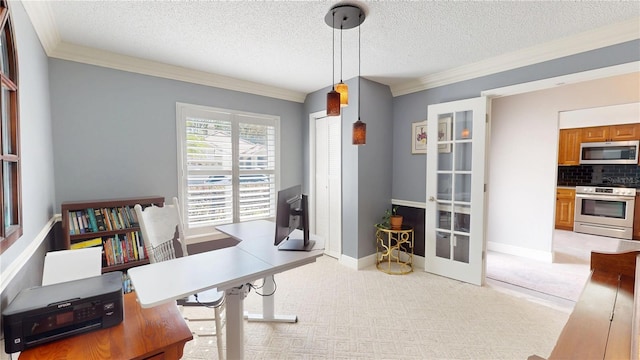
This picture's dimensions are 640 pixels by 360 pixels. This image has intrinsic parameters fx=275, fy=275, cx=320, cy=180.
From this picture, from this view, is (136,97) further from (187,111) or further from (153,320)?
(153,320)

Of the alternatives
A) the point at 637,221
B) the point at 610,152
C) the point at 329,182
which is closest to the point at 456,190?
the point at 329,182

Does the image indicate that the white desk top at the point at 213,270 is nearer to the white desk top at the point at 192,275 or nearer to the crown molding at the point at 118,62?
Result: the white desk top at the point at 192,275

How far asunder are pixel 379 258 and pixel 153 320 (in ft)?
9.72

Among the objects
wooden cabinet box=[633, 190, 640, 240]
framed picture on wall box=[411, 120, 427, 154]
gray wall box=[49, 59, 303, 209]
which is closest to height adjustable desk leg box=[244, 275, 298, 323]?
gray wall box=[49, 59, 303, 209]

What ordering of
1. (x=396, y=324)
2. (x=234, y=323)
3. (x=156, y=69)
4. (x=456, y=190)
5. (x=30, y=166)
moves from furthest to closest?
(x=456, y=190), (x=156, y=69), (x=396, y=324), (x=30, y=166), (x=234, y=323)

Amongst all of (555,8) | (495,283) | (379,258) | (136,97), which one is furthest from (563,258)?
(136,97)

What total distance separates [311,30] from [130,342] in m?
2.27

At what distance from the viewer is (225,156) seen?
3.54 metres

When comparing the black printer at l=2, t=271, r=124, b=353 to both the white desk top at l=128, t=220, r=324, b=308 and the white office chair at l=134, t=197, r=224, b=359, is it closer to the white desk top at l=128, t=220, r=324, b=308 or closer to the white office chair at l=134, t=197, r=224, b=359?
the white desk top at l=128, t=220, r=324, b=308

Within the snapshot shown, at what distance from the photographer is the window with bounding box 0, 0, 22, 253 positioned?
48.8 inches

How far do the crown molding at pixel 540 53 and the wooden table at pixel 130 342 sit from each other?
11.2ft

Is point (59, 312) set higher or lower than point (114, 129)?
lower

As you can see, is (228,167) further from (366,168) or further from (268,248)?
(268,248)

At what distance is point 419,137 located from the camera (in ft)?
11.6
